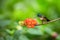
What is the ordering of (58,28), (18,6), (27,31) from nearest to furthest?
(27,31) → (58,28) → (18,6)

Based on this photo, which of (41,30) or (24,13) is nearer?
(41,30)

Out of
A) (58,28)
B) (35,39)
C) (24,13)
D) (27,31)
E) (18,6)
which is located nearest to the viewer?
(27,31)

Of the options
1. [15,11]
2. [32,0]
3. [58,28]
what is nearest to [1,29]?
[58,28]

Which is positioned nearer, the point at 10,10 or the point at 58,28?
the point at 58,28

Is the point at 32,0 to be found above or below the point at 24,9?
above

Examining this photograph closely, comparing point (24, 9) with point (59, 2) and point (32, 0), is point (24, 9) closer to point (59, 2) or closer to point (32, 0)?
point (32, 0)

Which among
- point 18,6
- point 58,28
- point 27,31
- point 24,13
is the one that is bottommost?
point 27,31

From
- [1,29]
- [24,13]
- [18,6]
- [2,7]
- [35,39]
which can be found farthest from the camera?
[2,7]

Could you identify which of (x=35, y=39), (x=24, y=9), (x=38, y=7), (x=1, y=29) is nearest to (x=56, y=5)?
(x=38, y=7)

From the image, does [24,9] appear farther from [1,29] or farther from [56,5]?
[1,29]
